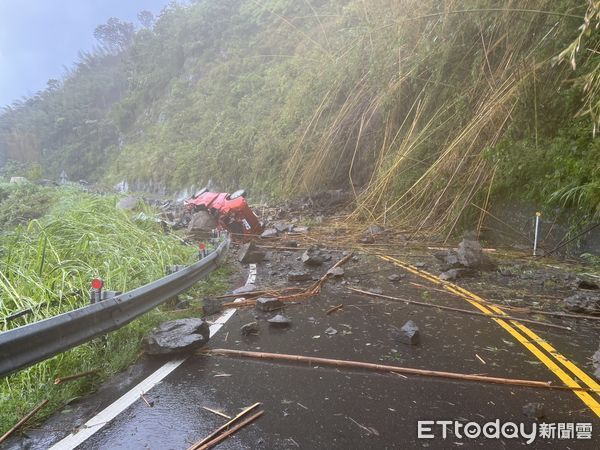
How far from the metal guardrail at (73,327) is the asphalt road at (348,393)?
454 mm

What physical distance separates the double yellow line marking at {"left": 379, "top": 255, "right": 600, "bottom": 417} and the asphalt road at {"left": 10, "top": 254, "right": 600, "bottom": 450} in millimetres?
75

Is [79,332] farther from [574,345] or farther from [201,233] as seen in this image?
[201,233]

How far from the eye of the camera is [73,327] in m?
3.19

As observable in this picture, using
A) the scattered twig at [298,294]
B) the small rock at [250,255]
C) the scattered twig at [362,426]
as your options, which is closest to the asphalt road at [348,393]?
the scattered twig at [362,426]

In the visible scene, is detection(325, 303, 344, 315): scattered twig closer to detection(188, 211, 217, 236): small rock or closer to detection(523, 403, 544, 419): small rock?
detection(523, 403, 544, 419): small rock

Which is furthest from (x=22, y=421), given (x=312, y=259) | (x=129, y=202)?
(x=129, y=202)

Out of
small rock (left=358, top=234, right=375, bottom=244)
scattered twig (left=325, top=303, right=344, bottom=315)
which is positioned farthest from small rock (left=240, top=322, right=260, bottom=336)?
small rock (left=358, top=234, right=375, bottom=244)

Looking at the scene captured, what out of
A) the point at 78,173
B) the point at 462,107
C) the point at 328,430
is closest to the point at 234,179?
the point at 462,107

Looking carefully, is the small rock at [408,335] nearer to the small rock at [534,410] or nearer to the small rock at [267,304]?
the small rock at [534,410]

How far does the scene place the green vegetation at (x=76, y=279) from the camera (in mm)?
3301

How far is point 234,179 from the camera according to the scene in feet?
75.3

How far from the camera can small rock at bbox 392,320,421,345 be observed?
168 inches

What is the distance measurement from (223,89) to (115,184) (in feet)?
44.6

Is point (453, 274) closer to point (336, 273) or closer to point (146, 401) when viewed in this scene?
point (336, 273)
